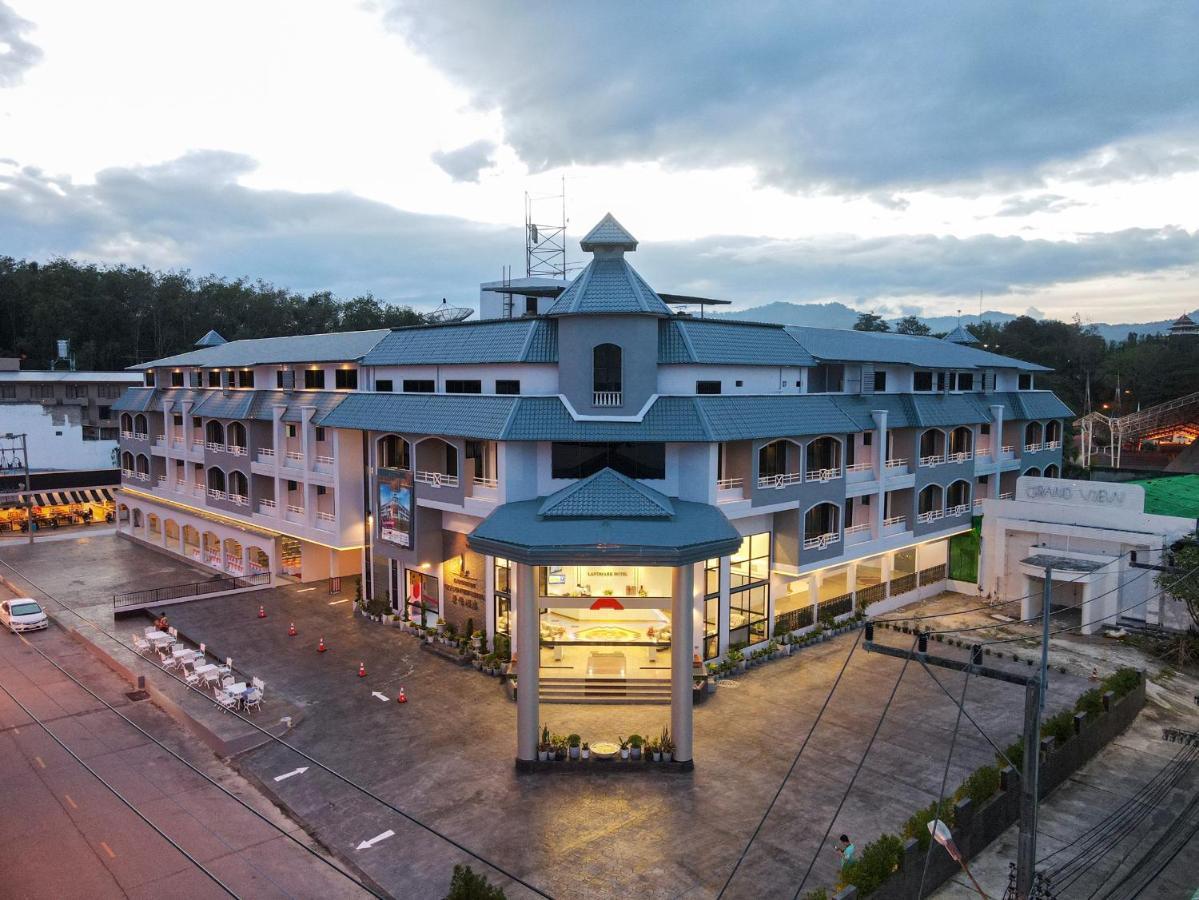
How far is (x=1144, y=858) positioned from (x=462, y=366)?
31545mm

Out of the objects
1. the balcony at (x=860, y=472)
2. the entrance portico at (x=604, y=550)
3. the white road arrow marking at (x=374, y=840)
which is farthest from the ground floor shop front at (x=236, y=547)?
the balcony at (x=860, y=472)

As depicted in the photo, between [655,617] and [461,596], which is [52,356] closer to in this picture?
[461,596]

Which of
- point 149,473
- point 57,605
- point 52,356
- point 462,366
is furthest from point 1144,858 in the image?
point 52,356

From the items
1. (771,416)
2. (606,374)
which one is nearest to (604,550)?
(606,374)

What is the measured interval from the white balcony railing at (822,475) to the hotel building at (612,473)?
14 cm

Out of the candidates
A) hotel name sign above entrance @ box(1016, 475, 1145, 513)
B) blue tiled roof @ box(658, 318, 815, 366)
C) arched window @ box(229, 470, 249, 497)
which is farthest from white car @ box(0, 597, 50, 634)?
hotel name sign above entrance @ box(1016, 475, 1145, 513)

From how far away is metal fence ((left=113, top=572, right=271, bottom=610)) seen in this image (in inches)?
1724

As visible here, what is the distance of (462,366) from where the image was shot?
125ft

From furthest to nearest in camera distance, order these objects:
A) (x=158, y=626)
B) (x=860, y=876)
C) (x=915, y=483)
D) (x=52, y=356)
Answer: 1. (x=52, y=356)
2. (x=915, y=483)
3. (x=158, y=626)
4. (x=860, y=876)

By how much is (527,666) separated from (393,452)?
18.1 m

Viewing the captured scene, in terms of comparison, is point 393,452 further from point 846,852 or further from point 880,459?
point 846,852

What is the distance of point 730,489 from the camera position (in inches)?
1369

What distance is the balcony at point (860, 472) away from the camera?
135 ft

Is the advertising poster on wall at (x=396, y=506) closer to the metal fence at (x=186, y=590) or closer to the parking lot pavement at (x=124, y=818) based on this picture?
the parking lot pavement at (x=124, y=818)
